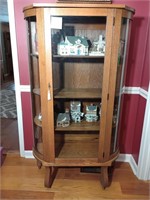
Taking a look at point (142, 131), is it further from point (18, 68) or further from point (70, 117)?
point (18, 68)

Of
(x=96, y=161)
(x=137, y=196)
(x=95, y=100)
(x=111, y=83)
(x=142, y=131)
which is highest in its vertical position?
(x=111, y=83)

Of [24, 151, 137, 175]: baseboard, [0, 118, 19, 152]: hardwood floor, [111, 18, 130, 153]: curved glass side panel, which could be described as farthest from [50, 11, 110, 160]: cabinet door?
[0, 118, 19, 152]: hardwood floor

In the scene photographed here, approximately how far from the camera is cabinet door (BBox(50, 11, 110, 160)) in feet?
4.19

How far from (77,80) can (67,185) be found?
991 millimetres

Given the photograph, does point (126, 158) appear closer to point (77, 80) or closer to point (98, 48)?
point (77, 80)

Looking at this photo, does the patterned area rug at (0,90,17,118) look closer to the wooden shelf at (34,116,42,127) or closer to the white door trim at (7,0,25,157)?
the white door trim at (7,0,25,157)

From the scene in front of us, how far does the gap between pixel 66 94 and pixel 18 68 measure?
23.3 inches

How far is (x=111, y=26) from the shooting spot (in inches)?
45.8

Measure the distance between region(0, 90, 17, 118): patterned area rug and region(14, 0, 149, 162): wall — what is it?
1.35m

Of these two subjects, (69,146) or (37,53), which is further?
(69,146)

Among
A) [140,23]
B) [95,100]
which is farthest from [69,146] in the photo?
[140,23]

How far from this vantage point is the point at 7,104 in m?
3.62

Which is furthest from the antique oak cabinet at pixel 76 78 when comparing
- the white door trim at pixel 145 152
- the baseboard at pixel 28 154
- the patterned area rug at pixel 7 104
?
the patterned area rug at pixel 7 104

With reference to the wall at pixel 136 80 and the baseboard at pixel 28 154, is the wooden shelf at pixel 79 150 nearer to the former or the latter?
the wall at pixel 136 80
